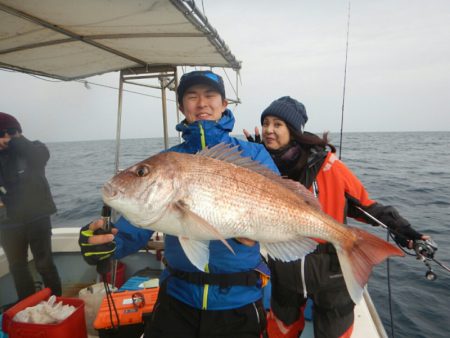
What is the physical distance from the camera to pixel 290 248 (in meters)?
1.95

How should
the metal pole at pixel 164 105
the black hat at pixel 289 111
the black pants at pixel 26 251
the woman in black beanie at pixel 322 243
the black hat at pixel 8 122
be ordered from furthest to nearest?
1. the metal pole at pixel 164 105
2. the black pants at pixel 26 251
3. the black hat at pixel 8 122
4. the black hat at pixel 289 111
5. the woman in black beanie at pixel 322 243

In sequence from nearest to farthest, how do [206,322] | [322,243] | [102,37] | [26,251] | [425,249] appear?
[206,322]
[425,249]
[322,243]
[102,37]
[26,251]

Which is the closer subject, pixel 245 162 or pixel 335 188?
pixel 245 162

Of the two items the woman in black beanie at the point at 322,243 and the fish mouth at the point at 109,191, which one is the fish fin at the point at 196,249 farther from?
the woman in black beanie at the point at 322,243

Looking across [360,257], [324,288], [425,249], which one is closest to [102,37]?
[360,257]

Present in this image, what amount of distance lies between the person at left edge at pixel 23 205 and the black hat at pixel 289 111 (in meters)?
3.69

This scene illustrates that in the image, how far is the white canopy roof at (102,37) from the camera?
258 cm

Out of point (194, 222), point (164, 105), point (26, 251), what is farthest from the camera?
point (164, 105)

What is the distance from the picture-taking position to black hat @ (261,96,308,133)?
130 inches

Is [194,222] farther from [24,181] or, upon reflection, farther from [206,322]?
[24,181]

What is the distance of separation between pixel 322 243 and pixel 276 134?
134cm

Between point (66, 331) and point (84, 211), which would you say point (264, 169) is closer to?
point (66, 331)

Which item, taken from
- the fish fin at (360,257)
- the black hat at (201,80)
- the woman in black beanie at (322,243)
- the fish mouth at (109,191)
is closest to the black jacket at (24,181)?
the black hat at (201,80)

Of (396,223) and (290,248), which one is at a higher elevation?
(290,248)
